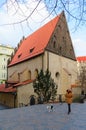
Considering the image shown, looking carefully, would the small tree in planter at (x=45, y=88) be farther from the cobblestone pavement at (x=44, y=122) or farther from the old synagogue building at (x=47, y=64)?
the cobblestone pavement at (x=44, y=122)

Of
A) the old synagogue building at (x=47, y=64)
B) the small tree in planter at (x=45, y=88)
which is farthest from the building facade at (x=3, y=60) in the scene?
the small tree in planter at (x=45, y=88)

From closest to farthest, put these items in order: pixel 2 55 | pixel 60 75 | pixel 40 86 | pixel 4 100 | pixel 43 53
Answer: pixel 40 86 < pixel 43 53 < pixel 60 75 < pixel 4 100 < pixel 2 55

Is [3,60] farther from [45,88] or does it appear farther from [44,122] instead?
[44,122]

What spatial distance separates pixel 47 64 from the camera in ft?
128

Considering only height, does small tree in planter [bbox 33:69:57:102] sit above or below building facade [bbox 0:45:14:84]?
below

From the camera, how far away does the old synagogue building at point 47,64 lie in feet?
125

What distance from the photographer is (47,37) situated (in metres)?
42.8

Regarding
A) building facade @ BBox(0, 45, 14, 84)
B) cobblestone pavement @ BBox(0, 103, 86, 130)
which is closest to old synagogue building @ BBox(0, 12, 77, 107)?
cobblestone pavement @ BBox(0, 103, 86, 130)

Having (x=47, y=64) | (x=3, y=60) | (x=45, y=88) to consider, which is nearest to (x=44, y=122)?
(x=45, y=88)

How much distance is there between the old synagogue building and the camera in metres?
38.2

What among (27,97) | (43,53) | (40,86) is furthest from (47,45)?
(40,86)

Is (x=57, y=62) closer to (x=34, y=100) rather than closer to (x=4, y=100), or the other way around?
(x=34, y=100)

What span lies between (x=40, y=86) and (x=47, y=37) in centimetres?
1363

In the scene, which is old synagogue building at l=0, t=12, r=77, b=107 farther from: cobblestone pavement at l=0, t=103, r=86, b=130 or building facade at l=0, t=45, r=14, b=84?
building facade at l=0, t=45, r=14, b=84
